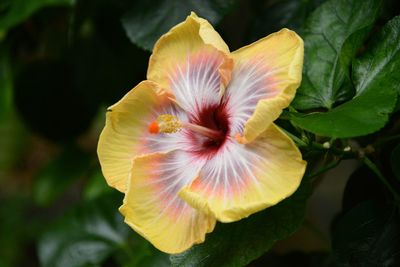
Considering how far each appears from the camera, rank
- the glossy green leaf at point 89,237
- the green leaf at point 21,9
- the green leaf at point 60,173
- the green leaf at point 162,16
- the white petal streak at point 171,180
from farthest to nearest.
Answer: the green leaf at point 60,173, the glossy green leaf at point 89,237, the green leaf at point 21,9, the green leaf at point 162,16, the white petal streak at point 171,180

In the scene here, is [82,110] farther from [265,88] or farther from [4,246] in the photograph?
[4,246]

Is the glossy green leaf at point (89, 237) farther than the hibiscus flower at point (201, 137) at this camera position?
Yes

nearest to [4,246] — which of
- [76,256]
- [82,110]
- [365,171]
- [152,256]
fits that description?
[82,110]

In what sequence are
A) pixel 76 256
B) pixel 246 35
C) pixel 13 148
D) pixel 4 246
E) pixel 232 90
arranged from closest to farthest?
pixel 232 90 → pixel 246 35 → pixel 76 256 → pixel 4 246 → pixel 13 148

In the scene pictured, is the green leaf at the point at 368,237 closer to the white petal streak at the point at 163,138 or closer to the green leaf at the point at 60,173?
the white petal streak at the point at 163,138

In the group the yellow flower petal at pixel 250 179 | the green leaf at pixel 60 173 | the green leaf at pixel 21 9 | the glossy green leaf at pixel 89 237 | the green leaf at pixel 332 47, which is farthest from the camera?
the green leaf at pixel 60 173

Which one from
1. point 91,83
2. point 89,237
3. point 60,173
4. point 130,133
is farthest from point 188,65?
point 60,173

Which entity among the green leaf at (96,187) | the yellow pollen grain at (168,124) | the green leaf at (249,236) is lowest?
the green leaf at (96,187)

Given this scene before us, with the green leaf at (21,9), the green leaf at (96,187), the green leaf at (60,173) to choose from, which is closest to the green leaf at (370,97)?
the green leaf at (21,9)
